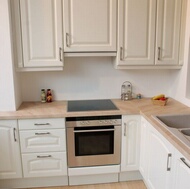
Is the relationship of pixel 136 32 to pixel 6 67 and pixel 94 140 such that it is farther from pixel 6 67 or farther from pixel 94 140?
pixel 6 67

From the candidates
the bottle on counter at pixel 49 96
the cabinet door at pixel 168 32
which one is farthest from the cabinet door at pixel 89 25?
the bottle on counter at pixel 49 96

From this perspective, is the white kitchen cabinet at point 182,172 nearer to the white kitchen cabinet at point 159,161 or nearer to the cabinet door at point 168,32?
the white kitchen cabinet at point 159,161

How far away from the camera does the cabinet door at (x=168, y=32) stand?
236 centimetres

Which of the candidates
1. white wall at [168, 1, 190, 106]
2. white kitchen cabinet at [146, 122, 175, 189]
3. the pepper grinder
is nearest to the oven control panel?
white kitchen cabinet at [146, 122, 175, 189]

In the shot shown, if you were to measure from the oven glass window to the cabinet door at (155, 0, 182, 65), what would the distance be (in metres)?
0.98

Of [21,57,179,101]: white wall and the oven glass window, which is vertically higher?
[21,57,179,101]: white wall

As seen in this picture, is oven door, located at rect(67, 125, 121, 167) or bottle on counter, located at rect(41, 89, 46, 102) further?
bottle on counter, located at rect(41, 89, 46, 102)

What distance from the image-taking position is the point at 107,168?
7.85 feet

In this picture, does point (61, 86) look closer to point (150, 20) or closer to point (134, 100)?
point (134, 100)

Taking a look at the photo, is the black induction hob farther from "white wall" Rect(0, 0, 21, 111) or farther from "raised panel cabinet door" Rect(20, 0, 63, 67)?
"white wall" Rect(0, 0, 21, 111)

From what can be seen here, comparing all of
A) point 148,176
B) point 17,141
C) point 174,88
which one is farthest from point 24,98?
point 174,88

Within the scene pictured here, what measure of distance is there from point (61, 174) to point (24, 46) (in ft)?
4.63

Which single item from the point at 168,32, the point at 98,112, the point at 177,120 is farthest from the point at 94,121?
the point at 168,32

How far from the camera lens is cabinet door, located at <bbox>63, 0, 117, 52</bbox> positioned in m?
2.25
